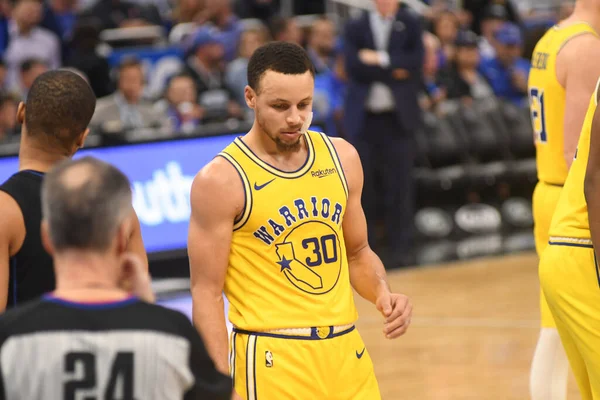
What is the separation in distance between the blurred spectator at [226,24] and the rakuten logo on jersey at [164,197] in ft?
10.9

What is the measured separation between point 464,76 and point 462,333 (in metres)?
4.86

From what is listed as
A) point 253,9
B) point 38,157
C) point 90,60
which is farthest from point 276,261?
point 253,9

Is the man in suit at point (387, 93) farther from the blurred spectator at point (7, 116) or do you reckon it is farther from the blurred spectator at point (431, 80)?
the blurred spectator at point (7, 116)

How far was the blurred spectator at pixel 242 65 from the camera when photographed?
11.2 m

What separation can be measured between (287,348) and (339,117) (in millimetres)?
7561

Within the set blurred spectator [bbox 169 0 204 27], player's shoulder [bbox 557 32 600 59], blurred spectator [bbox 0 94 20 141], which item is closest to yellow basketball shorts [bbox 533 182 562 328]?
player's shoulder [bbox 557 32 600 59]

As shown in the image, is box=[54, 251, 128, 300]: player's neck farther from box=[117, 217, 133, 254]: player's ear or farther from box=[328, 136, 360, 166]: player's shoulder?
box=[328, 136, 360, 166]: player's shoulder

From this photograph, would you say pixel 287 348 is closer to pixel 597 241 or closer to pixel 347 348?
pixel 347 348

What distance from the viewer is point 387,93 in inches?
402

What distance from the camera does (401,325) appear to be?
12.4ft

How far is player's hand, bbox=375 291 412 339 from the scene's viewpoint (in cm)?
376

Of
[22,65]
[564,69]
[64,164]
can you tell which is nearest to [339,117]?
[22,65]

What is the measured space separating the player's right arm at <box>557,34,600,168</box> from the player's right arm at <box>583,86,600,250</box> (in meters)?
1.16

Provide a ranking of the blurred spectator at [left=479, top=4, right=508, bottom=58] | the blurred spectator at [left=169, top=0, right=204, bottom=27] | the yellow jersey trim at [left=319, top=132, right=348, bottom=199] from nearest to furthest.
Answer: the yellow jersey trim at [left=319, top=132, right=348, bottom=199], the blurred spectator at [left=169, top=0, right=204, bottom=27], the blurred spectator at [left=479, top=4, right=508, bottom=58]
